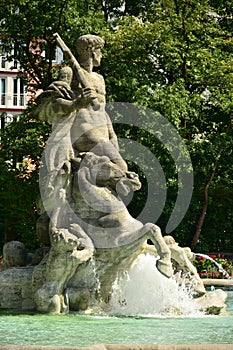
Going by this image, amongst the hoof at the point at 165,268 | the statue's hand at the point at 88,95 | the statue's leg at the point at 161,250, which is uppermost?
the statue's hand at the point at 88,95

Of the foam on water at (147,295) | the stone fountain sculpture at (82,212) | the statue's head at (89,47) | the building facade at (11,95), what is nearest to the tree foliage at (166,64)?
the statue's head at (89,47)

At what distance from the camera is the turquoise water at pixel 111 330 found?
9.86 metres

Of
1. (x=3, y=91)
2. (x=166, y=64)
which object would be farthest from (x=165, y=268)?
(x=3, y=91)

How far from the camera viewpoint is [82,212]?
13539 millimetres

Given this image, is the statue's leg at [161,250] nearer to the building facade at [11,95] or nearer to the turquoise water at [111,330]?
the turquoise water at [111,330]

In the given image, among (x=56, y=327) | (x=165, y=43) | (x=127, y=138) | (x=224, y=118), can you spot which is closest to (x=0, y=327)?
(x=56, y=327)

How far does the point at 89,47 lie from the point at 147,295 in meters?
3.75

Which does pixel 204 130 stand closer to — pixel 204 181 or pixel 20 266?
pixel 204 181

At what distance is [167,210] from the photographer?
95.0 feet

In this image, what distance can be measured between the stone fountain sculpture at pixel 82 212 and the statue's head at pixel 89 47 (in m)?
0.02

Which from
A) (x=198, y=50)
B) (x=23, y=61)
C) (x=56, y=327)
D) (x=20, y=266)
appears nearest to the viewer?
(x=56, y=327)

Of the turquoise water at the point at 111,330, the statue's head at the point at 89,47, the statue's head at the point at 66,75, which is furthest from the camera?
the statue's head at the point at 89,47

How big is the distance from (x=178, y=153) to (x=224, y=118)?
150 inches

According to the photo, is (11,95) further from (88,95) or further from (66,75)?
(88,95)
